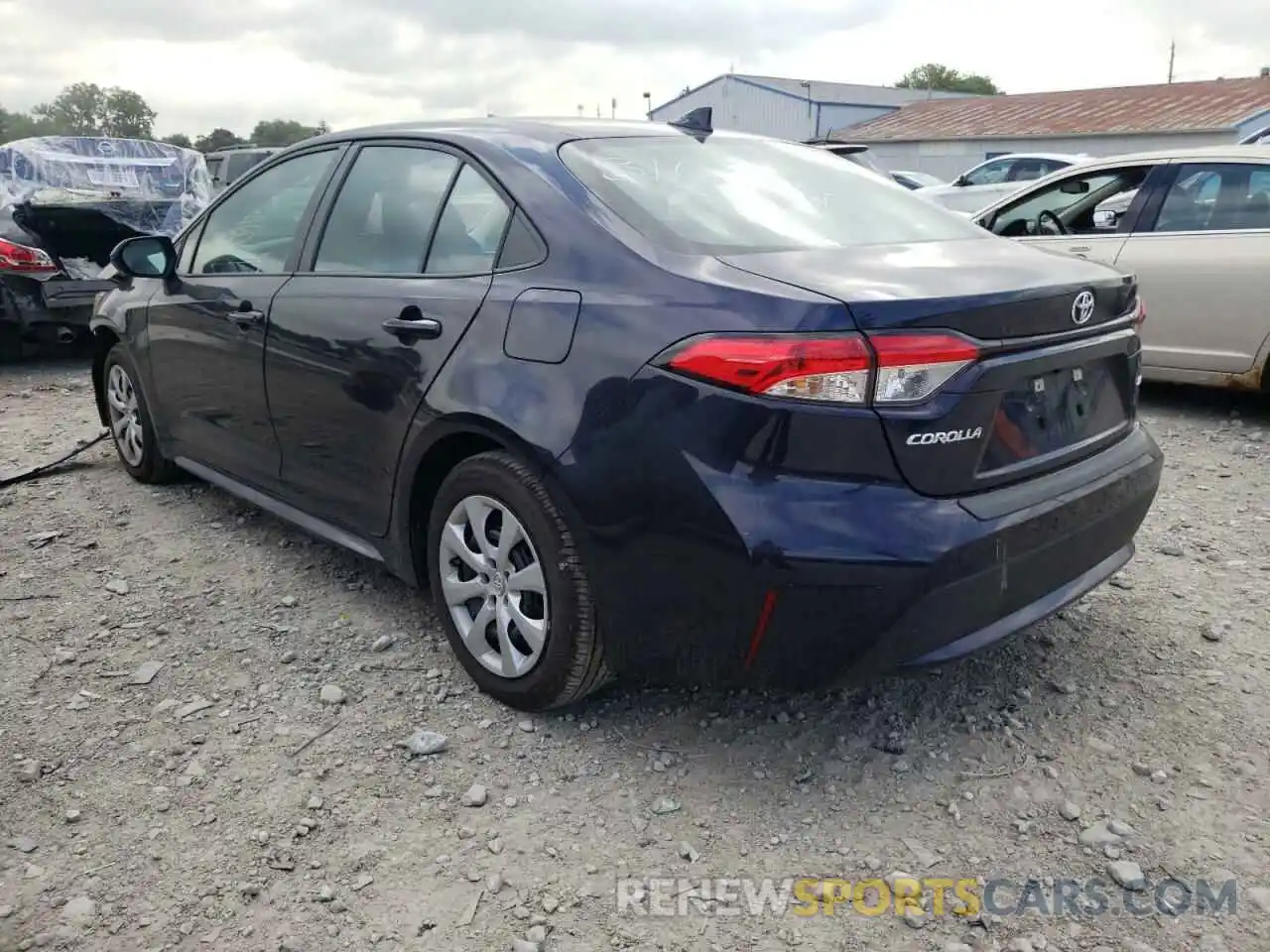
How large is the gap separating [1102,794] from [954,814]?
379 millimetres

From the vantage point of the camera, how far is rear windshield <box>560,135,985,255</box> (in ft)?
8.50

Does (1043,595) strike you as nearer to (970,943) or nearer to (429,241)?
(970,943)

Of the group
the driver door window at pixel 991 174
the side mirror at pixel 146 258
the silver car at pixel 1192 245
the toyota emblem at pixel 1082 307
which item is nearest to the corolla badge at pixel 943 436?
the toyota emblem at pixel 1082 307

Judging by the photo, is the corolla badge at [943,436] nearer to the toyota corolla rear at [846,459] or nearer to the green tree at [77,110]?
the toyota corolla rear at [846,459]

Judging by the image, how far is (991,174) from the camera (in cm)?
1631

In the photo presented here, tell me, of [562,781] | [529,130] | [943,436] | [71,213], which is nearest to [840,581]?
[943,436]

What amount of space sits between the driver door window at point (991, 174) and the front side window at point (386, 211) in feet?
48.0

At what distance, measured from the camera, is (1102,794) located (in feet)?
8.09

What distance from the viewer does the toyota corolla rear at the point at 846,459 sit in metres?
2.16

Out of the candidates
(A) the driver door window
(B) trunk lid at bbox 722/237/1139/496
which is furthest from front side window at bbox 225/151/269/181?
(B) trunk lid at bbox 722/237/1139/496

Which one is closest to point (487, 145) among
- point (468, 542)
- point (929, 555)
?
point (468, 542)

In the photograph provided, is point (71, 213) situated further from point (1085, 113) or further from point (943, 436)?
point (1085, 113)

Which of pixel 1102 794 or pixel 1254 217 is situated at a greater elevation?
pixel 1254 217

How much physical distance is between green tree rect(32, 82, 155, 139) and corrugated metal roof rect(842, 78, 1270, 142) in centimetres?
4827
